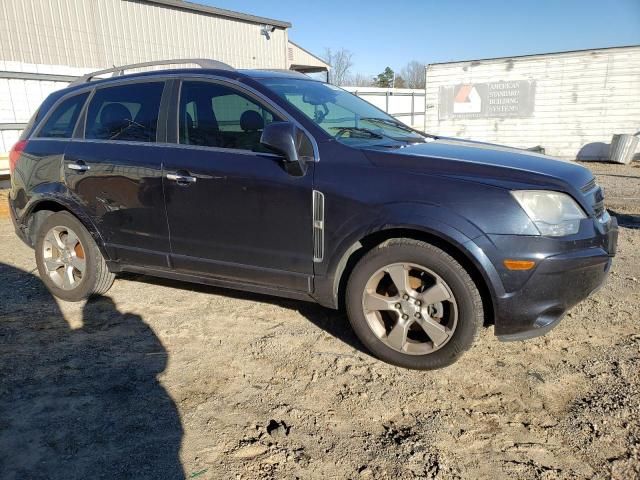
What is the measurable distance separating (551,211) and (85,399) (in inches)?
113

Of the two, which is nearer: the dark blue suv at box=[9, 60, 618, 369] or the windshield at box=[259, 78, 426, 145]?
the dark blue suv at box=[9, 60, 618, 369]

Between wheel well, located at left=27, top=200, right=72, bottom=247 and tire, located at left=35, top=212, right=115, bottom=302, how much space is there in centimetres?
9

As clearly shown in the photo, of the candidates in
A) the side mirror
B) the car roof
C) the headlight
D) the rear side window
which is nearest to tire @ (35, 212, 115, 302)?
the rear side window

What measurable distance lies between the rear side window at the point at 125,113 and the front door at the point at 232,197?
287 millimetres

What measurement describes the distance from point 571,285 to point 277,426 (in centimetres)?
182

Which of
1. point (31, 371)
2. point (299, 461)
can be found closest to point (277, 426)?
point (299, 461)

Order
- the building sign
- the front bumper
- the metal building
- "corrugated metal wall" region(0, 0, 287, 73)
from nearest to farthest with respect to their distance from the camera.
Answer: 1. the front bumper
2. the metal building
3. "corrugated metal wall" region(0, 0, 287, 73)
4. the building sign

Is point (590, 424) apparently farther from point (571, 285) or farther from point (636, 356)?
point (636, 356)

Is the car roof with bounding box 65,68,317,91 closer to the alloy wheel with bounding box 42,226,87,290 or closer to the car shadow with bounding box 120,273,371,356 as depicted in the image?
the alloy wheel with bounding box 42,226,87,290

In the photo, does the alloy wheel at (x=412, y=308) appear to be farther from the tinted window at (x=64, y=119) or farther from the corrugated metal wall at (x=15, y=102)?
the corrugated metal wall at (x=15, y=102)

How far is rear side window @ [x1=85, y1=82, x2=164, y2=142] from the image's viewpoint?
3.79 m

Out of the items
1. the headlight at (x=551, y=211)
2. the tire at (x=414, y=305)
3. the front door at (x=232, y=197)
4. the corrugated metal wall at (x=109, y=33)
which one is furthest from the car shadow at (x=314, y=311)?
the corrugated metal wall at (x=109, y=33)

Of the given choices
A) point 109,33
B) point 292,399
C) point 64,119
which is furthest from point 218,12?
point 292,399

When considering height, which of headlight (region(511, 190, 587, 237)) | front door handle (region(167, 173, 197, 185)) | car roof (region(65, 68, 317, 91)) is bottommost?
headlight (region(511, 190, 587, 237))
